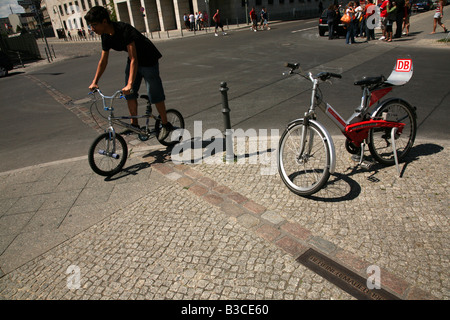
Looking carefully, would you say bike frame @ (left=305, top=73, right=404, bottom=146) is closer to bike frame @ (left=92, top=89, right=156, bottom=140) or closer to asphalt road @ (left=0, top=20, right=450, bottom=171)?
asphalt road @ (left=0, top=20, right=450, bottom=171)

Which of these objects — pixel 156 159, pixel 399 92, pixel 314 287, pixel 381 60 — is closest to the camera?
pixel 314 287

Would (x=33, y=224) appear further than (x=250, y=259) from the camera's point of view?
Yes

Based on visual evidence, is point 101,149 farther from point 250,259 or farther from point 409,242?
point 409,242

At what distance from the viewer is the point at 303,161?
3.68 metres

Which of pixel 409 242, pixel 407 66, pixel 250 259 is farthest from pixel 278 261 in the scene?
pixel 407 66

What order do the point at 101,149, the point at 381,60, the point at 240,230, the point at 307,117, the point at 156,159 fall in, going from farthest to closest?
the point at 381,60 → the point at 156,159 → the point at 101,149 → the point at 307,117 → the point at 240,230

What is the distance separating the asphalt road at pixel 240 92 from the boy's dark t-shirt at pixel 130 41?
1976 mm

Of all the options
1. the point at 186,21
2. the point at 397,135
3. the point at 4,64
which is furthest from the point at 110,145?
the point at 186,21

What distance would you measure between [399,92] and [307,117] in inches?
192

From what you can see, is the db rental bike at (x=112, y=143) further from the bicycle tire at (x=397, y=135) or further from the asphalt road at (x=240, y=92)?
the bicycle tire at (x=397, y=135)

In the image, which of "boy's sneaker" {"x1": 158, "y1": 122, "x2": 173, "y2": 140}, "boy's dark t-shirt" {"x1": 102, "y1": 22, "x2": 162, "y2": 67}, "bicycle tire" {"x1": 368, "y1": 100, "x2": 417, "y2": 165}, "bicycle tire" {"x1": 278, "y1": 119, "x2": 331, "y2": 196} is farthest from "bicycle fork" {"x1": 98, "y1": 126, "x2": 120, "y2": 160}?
"bicycle tire" {"x1": 368, "y1": 100, "x2": 417, "y2": 165}

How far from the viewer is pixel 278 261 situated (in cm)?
272

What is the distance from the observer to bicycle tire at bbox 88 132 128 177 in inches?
170

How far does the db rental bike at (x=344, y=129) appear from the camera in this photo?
11.4 ft
